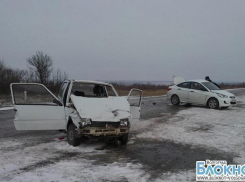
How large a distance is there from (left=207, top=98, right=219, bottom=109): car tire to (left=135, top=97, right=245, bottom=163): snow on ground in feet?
9.66

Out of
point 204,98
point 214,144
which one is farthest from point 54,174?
point 204,98

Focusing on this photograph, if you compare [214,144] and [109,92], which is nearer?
[214,144]

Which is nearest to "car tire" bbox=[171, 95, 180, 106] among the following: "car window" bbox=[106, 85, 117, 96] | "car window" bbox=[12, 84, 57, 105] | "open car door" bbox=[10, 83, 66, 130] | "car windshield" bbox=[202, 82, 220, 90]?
"car windshield" bbox=[202, 82, 220, 90]

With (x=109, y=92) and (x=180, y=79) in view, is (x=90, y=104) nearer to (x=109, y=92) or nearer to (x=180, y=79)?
(x=109, y=92)

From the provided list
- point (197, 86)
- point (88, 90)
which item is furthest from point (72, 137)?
point (197, 86)

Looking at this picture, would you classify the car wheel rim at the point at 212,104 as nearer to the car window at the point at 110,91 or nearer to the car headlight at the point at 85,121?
the car window at the point at 110,91

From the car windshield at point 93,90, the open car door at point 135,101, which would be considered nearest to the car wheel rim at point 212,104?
the open car door at point 135,101

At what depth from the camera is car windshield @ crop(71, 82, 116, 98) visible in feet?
24.1

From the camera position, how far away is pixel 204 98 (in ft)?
47.8

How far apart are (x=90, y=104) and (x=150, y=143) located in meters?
2.08

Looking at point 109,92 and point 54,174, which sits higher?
point 109,92

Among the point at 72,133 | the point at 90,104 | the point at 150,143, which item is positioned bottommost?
the point at 150,143

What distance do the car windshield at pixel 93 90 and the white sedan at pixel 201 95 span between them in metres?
8.54

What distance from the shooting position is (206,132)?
830 cm
